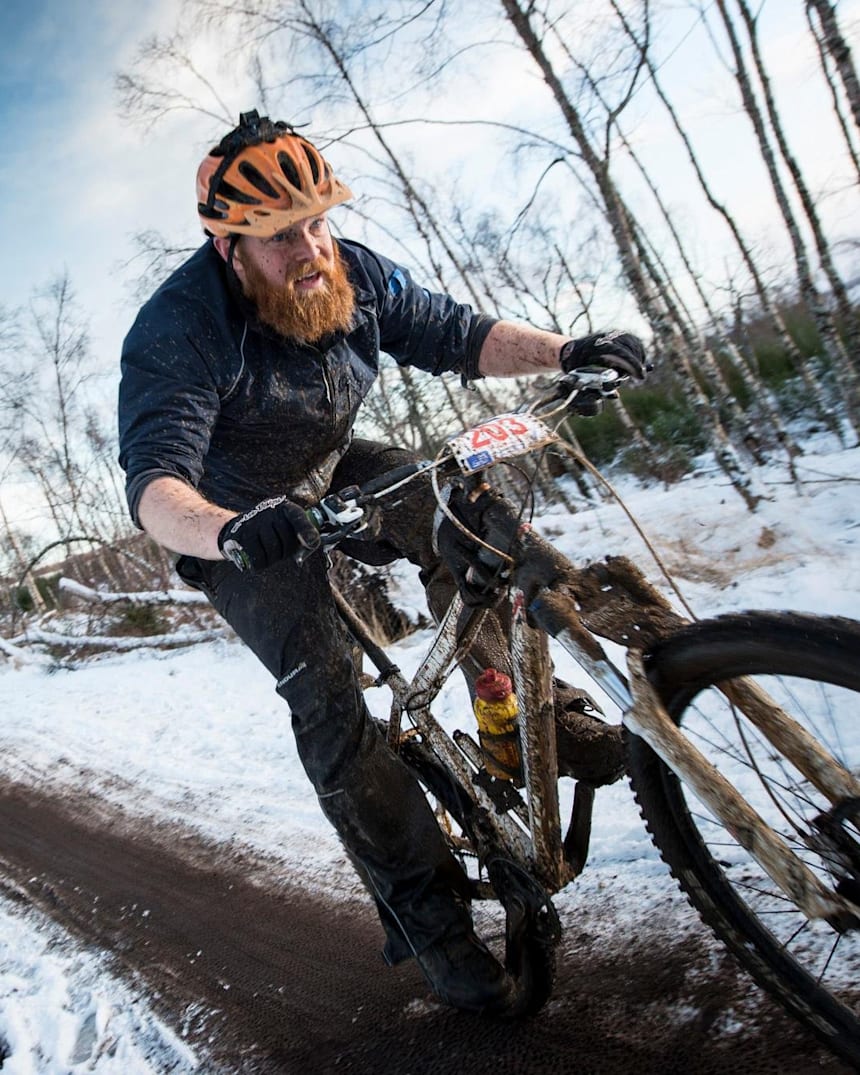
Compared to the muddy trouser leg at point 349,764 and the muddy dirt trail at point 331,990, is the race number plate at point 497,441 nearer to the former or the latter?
the muddy trouser leg at point 349,764

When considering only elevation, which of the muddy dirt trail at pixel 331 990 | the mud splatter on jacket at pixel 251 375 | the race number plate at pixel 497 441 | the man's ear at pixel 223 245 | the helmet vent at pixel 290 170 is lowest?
the muddy dirt trail at pixel 331 990

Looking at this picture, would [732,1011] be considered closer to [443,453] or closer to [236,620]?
[443,453]

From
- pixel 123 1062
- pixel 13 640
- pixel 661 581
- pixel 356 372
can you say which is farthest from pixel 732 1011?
pixel 13 640

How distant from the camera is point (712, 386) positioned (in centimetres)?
1097

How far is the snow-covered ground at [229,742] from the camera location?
2850 mm

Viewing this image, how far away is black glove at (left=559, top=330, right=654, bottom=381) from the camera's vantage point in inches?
88.9

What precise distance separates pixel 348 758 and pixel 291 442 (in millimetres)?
1112

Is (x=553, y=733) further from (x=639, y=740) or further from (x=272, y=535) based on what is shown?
(x=272, y=535)

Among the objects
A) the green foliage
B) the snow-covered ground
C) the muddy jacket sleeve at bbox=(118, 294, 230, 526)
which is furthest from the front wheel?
the green foliage

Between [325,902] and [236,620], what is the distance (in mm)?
1633

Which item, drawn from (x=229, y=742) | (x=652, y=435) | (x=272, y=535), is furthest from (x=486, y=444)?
(x=652, y=435)

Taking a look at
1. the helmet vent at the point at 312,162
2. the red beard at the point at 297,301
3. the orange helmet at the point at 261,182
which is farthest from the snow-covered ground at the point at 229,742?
the helmet vent at the point at 312,162

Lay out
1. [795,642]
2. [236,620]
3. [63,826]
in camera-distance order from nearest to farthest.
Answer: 1. [795,642]
2. [236,620]
3. [63,826]

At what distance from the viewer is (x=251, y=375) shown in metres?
2.53
